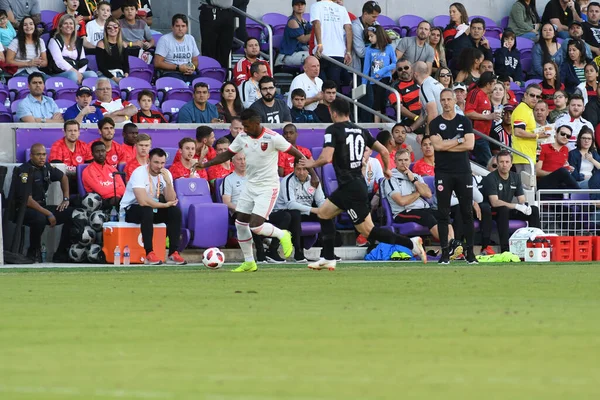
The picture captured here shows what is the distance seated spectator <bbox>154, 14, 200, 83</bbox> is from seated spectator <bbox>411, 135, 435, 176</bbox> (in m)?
4.35

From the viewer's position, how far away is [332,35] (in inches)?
854

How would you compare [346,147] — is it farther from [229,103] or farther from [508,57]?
[508,57]

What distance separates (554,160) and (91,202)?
27.4ft

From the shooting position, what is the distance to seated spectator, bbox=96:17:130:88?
20.0m

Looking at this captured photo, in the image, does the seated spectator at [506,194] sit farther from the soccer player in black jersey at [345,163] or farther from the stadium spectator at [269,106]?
the soccer player in black jersey at [345,163]

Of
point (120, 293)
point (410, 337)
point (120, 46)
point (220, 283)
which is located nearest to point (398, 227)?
point (120, 46)

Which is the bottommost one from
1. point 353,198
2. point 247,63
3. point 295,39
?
point 353,198

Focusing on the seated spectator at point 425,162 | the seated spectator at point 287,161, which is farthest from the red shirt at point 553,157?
the seated spectator at point 287,161

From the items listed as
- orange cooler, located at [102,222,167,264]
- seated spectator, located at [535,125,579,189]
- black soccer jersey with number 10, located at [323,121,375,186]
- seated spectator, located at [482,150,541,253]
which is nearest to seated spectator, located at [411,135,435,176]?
seated spectator, located at [482,150,541,253]

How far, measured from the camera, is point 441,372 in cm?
549

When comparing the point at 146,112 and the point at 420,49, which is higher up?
the point at 420,49

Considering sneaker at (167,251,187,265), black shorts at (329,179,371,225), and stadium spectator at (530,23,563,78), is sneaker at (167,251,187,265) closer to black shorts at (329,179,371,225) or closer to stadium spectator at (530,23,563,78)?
black shorts at (329,179,371,225)

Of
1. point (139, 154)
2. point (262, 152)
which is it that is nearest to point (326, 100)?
point (139, 154)

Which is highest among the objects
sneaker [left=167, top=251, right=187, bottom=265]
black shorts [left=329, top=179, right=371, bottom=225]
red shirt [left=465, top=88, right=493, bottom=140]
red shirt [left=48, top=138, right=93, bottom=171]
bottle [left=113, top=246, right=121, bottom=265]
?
red shirt [left=465, top=88, right=493, bottom=140]
